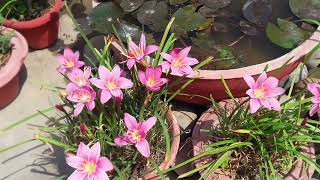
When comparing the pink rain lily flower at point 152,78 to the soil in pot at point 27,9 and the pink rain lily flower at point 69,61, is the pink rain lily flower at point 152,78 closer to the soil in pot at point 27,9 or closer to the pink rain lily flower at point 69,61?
the pink rain lily flower at point 69,61

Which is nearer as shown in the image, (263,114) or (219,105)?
(263,114)

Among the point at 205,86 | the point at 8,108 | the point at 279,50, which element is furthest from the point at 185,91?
the point at 8,108

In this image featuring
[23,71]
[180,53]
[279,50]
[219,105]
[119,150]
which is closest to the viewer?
[180,53]

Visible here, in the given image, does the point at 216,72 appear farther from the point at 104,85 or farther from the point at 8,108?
the point at 8,108

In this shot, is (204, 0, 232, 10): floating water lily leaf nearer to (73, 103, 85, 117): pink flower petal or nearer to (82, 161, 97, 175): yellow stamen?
(73, 103, 85, 117): pink flower petal

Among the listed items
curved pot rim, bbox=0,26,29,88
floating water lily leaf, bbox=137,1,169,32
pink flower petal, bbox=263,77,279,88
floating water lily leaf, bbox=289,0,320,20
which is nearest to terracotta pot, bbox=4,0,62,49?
curved pot rim, bbox=0,26,29,88

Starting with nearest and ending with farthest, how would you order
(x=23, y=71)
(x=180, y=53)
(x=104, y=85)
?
1. (x=104, y=85)
2. (x=180, y=53)
3. (x=23, y=71)

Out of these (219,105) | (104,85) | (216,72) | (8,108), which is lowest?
(8,108)

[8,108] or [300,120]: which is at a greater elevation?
[300,120]
